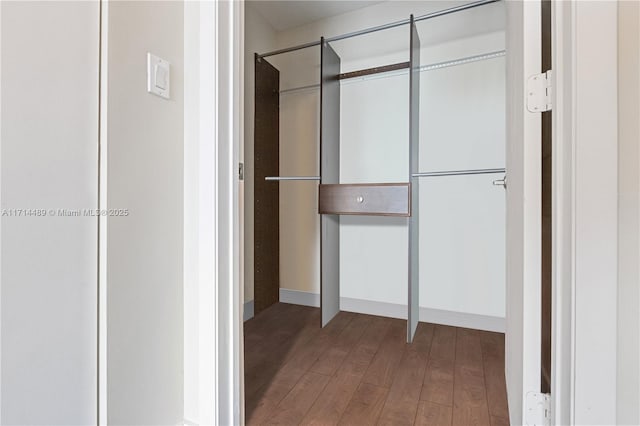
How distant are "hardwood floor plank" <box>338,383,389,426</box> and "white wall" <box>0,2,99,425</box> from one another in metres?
0.88

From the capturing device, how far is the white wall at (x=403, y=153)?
2.12 metres

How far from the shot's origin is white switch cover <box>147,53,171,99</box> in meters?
0.96

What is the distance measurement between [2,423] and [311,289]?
6.80 ft

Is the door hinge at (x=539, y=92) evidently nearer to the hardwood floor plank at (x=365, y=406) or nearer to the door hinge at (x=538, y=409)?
the door hinge at (x=538, y=409)

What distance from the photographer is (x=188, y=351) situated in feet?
3.52

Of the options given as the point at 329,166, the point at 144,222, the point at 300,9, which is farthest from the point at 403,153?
the point at 144,222

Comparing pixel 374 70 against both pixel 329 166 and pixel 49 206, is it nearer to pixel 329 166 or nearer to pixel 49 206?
pixel 329 166

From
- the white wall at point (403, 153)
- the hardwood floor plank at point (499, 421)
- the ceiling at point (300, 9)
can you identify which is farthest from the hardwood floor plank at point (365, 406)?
the ceiling at point (300, 9)

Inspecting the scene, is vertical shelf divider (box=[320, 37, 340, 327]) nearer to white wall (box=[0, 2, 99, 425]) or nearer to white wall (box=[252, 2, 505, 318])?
white wall (box=[252, 2, 505, 318])

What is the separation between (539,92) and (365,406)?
1.29 metres

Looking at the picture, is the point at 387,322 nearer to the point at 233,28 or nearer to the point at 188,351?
the point at 188,351


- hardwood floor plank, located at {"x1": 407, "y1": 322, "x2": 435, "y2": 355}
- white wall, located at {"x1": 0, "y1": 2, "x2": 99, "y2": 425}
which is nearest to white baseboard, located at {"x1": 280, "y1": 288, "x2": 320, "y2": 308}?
hardwood floor plank, located at {"x1": 407, "y1": 322, "x2": 435, "y2": 355}

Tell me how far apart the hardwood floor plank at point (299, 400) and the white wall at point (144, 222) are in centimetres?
41
